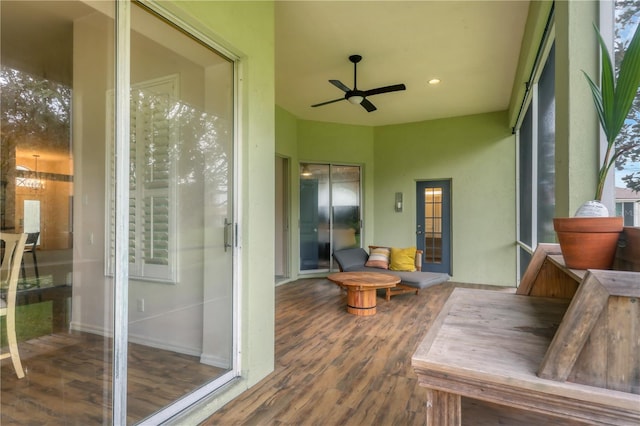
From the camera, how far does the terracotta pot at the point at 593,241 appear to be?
38.3 inches

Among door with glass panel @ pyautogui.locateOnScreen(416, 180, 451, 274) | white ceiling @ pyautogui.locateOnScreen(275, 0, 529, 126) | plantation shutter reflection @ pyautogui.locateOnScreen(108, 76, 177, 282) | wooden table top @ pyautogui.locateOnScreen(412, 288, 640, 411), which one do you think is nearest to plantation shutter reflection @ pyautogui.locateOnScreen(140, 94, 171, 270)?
plantation shutter reflection @ pyautogui.locateOnScreen(108, 76, 177, 282)

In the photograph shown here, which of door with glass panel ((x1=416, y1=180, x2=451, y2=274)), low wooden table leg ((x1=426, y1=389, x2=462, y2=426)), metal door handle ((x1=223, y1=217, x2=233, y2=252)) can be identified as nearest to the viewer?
low wooden table leg ((x1=426, y1=389, x2=462, y2=426))

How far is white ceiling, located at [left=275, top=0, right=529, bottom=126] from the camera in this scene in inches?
124

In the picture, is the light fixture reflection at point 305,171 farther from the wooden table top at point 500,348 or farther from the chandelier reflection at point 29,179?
the wooden table top at point 500,348

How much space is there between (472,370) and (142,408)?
1.93 meters

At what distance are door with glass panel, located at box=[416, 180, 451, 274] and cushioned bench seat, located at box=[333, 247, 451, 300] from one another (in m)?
1.05

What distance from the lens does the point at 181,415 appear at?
6.49 feet

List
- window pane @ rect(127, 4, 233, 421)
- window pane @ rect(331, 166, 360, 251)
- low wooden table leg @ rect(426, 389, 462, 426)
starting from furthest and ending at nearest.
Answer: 1. window pane @ rect(331, 166, 360, 251)
2. window pane @ rect(127, 4, 233, 421)
3. low wooden table leg @ rect(426, 389, 462, 426)

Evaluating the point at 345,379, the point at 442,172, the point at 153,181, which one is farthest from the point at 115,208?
the point at 442,172

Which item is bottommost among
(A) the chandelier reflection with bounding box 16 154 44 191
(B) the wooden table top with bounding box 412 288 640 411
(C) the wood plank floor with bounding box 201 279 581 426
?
(C) the wood plank floor with bounding box 201 279 581 426

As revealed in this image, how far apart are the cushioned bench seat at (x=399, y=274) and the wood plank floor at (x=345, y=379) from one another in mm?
570

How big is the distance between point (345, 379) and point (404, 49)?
3.56 metres

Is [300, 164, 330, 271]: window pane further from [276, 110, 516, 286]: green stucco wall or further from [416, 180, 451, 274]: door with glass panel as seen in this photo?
[416, 180, 451, 274]: door with glass panel

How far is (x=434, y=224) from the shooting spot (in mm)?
6867
